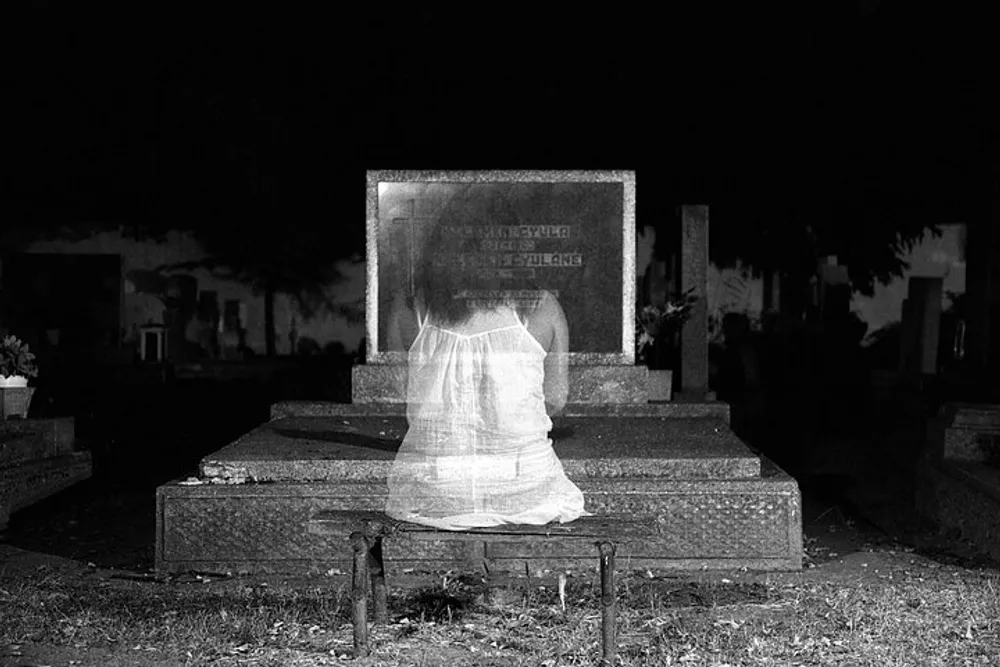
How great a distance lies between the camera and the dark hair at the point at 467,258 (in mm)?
10797

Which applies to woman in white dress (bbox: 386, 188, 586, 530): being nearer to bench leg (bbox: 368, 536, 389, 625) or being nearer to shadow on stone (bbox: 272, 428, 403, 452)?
bench leg (bbox: 368, 536, 389, 625)

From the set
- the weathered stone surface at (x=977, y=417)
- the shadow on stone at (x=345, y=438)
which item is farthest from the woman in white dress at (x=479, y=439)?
the weathered stone surface at (x=977, y=417)

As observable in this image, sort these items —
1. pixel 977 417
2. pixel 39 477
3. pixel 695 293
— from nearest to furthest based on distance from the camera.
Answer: pixel 977 417 → pixel 39 477 → pixel 695 293

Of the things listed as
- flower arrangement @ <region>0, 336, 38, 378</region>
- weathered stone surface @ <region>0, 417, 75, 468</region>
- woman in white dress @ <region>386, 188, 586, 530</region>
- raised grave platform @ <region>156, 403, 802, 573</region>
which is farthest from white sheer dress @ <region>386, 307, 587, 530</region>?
flower arrangement @ <region>0, 336, 38, 378</region>

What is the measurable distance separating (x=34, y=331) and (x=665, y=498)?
1996cm

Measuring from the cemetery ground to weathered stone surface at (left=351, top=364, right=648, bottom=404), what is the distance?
1.85 metres

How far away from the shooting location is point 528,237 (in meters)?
10.9

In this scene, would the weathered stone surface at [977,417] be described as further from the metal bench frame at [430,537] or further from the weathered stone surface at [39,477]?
the weathered stone surface at [39,477]

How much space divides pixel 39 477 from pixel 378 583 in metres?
5.22

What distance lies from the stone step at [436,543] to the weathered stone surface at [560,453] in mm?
177

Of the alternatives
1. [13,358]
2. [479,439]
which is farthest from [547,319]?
[13,358]

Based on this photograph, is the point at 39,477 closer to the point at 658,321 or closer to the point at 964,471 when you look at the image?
the point at 658,321

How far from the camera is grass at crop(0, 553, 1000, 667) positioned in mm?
5898

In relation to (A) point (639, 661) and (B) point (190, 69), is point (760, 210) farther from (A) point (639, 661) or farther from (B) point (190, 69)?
(A) point (639, 661)
